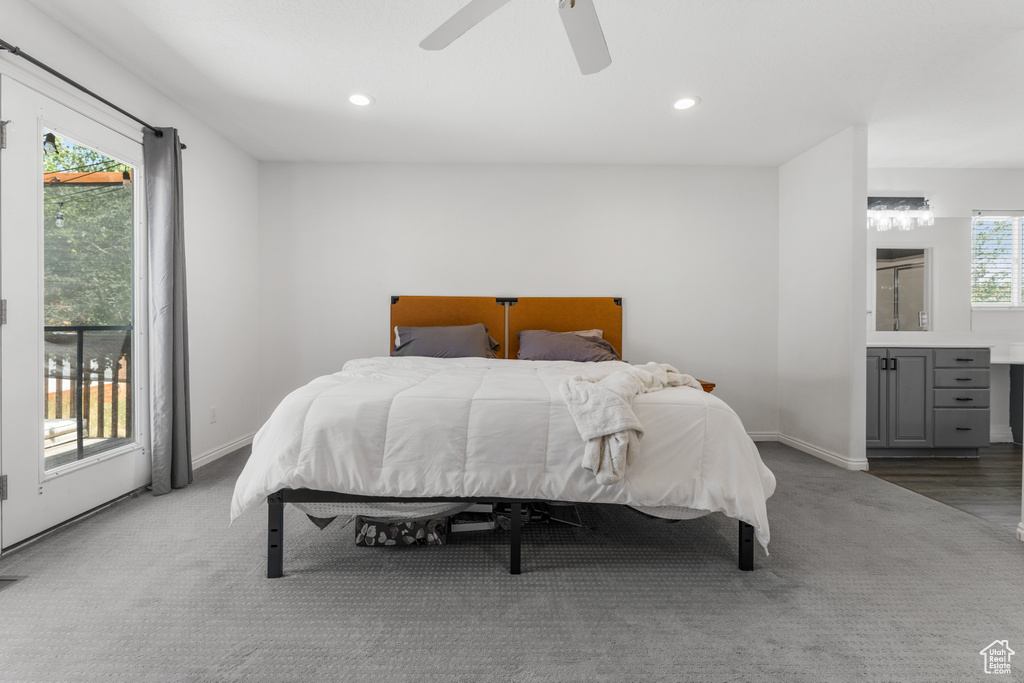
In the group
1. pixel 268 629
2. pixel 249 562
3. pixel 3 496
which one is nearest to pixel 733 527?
pixel 268 629

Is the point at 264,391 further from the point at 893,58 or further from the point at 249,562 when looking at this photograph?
the point at 893,58

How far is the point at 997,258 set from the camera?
416 centimetres

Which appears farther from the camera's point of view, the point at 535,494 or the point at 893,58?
the point at 893,58

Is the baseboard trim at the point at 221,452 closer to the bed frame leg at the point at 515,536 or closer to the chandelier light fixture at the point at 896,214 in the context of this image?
the bed frame leg at the point at 515,536

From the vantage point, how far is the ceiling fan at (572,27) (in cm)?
157

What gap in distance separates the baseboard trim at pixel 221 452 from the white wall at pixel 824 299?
14.9ft

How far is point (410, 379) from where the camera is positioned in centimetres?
228

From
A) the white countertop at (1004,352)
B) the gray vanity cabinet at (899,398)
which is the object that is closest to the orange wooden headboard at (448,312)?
the gray vanity cabinet at (899,398)

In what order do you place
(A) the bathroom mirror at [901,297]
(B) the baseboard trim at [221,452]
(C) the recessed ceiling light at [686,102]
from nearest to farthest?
(C) the recessed ceiling light at [686,102]
(B) the baseboard trim at [221,452]
(A) the bathroom mirror at [901,297]

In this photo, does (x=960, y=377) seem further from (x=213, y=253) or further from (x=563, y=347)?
(x=213, y=253)

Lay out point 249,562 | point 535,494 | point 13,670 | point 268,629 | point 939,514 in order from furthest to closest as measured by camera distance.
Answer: point 939,514 → point 249,562 → point 535,494 → point 268,629 → point 13,670

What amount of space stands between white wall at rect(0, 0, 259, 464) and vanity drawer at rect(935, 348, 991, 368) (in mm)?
5395

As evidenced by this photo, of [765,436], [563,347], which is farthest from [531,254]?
[765,436]

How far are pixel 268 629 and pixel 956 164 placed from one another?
588 cm
